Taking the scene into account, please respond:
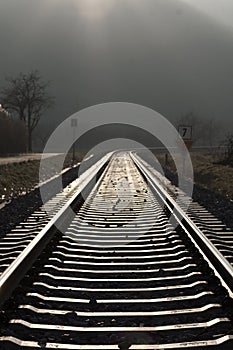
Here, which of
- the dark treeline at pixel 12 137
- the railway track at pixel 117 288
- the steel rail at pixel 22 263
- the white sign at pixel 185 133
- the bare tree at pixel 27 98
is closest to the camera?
the railway track at pixel 117 288

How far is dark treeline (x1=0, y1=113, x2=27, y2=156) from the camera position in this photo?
57.8 meters

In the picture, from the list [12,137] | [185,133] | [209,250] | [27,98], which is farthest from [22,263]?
[27,98]

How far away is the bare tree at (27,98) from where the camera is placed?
89.8 metres

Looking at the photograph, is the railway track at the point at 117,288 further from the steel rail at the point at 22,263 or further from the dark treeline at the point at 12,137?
the dark treeline at the point at 12,137

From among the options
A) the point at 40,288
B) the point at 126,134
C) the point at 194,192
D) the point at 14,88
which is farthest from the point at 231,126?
the point at 40,288

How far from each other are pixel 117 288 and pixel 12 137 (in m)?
57.8

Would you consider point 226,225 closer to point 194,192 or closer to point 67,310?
point 67,310

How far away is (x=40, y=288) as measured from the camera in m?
5.62

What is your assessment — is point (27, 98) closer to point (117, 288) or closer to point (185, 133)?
point (185, 133)

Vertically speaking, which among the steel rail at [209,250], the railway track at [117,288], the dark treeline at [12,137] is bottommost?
the railway track at [117,288]

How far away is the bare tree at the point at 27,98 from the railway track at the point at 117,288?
267ft

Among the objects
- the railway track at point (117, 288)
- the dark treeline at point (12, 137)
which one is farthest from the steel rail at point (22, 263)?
the dark treeline at point (12, 137)

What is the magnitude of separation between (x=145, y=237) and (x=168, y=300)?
3.64 meters

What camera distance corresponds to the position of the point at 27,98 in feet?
300
